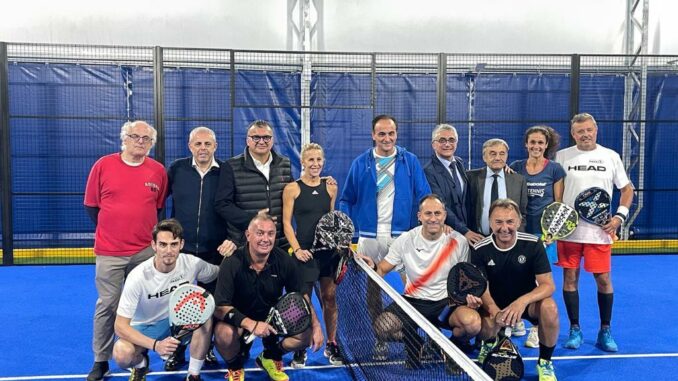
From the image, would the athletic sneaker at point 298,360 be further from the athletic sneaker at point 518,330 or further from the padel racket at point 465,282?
the athletic sneaker at point 518,330

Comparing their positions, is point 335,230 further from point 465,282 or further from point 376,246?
point 465,282

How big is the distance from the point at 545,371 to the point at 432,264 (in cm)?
117

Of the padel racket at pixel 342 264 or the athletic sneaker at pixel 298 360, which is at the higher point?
the padel racket at pixel 342 264

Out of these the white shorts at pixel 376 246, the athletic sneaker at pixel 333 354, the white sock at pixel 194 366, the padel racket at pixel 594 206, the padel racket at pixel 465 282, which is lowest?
the athletic sneaker at pixel 333 354

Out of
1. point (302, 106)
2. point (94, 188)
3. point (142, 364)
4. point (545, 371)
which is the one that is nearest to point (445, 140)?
point (545, 371)

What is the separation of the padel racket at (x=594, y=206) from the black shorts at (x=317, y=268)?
88.7 inches

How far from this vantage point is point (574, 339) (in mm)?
5117

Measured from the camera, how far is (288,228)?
178 inches

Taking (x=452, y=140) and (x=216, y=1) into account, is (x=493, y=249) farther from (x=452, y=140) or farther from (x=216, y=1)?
(x=216, y=1)

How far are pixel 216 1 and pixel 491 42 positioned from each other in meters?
5.44

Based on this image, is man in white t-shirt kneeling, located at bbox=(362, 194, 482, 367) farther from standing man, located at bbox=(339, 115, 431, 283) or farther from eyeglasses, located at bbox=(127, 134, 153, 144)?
eyeglasses, located at bbox=(127, 134, 153, 144)

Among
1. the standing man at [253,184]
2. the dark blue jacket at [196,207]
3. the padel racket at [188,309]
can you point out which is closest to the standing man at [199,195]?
the dark blue jacket at [196,207]

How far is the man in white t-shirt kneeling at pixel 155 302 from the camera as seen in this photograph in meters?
3.97

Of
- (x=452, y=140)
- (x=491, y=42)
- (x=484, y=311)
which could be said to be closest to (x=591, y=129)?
(x=452, y=140)
